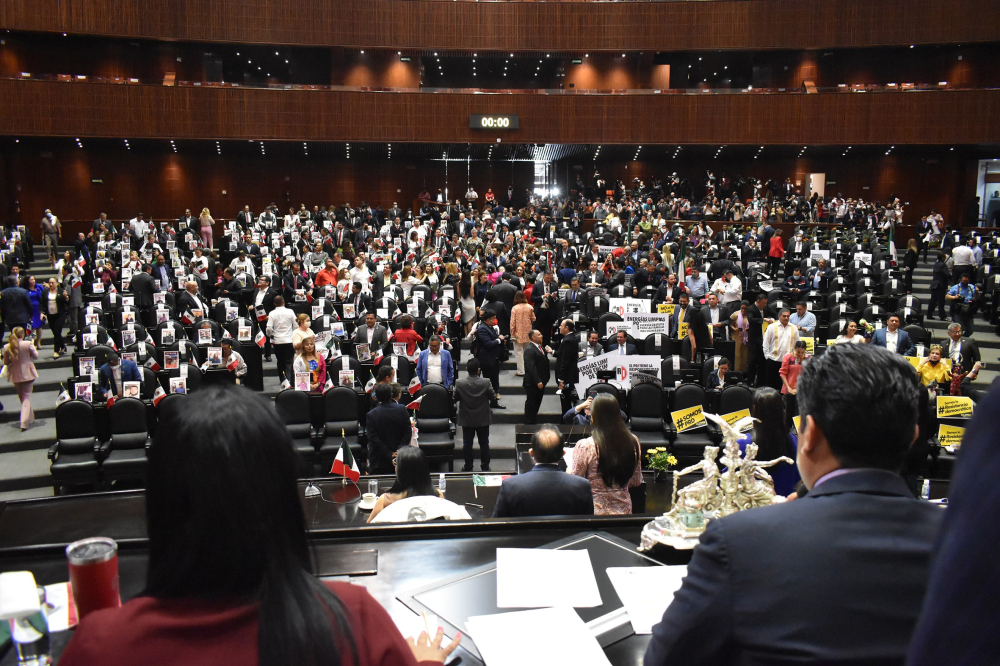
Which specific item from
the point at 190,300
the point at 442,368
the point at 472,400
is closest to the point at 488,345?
the point at 442,368

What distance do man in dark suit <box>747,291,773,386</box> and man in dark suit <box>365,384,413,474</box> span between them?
22.4 feet

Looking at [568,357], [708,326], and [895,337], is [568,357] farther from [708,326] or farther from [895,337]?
[895,337]

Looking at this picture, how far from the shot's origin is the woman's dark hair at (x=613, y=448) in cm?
548

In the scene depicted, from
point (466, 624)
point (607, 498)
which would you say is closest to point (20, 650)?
point (466, 624)

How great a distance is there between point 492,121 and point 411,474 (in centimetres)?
2296

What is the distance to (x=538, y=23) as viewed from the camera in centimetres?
2731

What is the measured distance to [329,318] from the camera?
492 inches

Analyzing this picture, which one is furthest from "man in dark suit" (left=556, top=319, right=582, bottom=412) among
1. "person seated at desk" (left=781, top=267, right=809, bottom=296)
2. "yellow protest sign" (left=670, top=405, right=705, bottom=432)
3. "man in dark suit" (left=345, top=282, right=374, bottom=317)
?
"person seated at desk" (left=781, top=267, right=809, bottom=296)

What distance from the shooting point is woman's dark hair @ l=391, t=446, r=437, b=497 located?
18.9 ft

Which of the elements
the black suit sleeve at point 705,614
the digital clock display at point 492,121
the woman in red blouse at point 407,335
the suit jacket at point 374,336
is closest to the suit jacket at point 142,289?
the suit jacket at point 374,336

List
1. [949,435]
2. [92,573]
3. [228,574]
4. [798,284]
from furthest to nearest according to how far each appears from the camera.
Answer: [798,284]
[949,435]
[92,573]
[228,574]

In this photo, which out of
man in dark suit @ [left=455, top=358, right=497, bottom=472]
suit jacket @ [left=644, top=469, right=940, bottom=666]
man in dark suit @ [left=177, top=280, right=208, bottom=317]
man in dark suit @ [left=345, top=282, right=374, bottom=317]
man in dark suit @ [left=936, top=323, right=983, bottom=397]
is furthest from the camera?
man in dark suit @ [left=345, top=282, right=374, bottom=317]

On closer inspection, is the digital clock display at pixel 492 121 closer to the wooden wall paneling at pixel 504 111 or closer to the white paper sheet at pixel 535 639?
the wooden wall paneling at pixel 504 111

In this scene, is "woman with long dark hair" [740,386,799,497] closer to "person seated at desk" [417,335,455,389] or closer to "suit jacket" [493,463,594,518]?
"suit jacket" [493,463,594,518]
